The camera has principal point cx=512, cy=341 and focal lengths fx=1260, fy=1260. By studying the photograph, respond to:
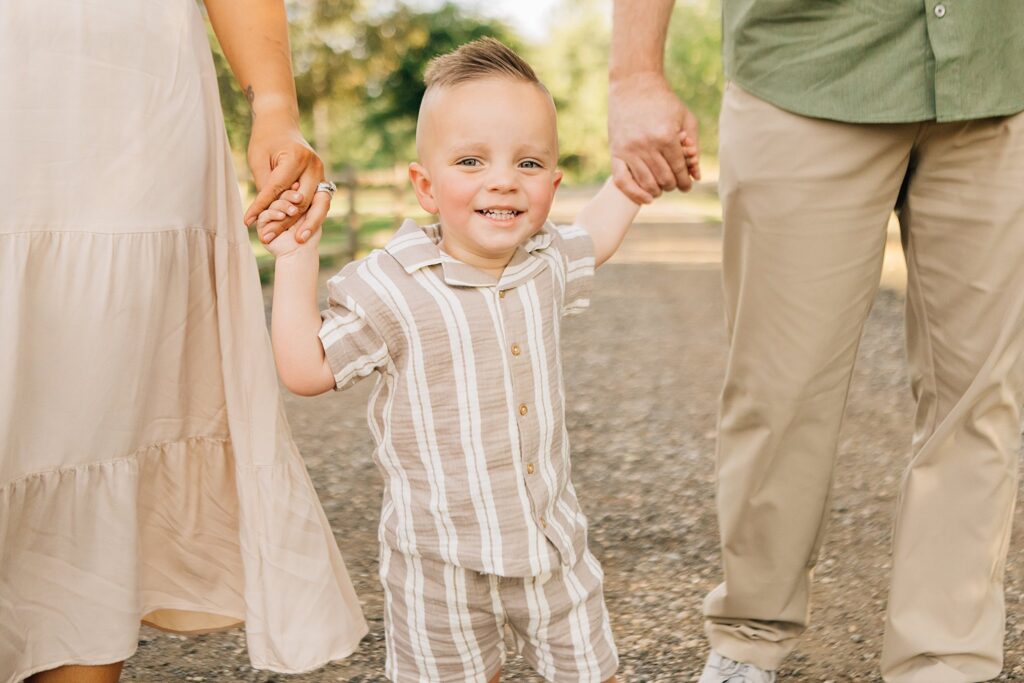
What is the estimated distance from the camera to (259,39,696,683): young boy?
7.04ft

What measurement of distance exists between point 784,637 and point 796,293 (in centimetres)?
84

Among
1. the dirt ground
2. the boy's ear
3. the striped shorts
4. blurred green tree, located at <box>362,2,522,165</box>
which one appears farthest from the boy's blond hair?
blurred green tree, located at <box>362,2,522,165</box>

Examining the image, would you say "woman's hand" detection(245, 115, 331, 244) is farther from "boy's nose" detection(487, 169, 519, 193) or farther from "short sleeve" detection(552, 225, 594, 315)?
"short sleeve" detection(552, 225, 594, 315)

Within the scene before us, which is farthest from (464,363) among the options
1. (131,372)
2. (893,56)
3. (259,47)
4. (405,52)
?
(405,52)

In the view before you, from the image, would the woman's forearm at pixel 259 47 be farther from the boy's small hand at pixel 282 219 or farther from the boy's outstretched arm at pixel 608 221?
the boy's outstretched arm at pixel 608 221

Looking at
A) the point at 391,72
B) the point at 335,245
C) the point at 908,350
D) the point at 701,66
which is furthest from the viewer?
the point at 701,66

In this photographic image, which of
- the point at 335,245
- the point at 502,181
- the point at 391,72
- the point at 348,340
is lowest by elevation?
the point at 348,340

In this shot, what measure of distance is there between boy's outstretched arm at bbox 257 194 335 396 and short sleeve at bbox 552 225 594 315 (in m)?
0.49

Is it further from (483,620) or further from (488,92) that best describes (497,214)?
(483,620)

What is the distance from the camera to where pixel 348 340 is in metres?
Answer: 2.14

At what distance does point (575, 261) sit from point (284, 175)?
23.6 inches

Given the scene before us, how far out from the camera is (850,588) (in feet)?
12.5

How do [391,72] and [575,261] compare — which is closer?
[575,261]

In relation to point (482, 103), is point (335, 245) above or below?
above
